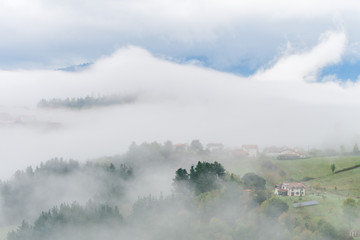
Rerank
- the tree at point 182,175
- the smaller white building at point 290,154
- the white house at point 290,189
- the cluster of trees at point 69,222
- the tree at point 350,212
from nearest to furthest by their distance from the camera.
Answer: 1. the tree at point 350,212
2. the white house at point 290,189
3. the smaller white building at point 290,154
4. the cluster of trees at point 69,222
5. the tree at point 182,175

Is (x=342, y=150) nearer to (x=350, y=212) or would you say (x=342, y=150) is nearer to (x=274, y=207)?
(x=350, y=212)

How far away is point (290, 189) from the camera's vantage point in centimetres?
11462

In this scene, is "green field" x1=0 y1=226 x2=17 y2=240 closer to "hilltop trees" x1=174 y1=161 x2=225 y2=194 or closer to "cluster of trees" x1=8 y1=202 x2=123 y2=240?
"cluster of trees" x1=8 y1=202 x2=123 y2=240

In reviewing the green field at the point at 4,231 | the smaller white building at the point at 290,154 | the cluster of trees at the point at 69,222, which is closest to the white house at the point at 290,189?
the smaller white building at the point at 290,154

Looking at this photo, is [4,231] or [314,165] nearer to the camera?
[314,165]

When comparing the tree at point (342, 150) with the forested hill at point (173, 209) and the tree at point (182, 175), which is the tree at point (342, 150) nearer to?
the forested hill at point (173, 209)

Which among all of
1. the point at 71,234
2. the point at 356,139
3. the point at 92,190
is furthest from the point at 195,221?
the point at 92,190

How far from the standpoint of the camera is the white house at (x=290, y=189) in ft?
366

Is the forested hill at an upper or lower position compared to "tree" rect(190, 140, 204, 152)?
lower

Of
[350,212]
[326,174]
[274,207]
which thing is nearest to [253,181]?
[274,207]

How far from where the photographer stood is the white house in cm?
11156

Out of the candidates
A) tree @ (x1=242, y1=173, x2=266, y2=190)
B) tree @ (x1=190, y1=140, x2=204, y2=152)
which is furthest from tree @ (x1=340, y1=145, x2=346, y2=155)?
tree @ (x1=190, y1=140, x2=204, y2=152)

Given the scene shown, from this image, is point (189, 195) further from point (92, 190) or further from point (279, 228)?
point (92, 190)

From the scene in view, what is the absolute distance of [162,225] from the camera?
125938 mm
